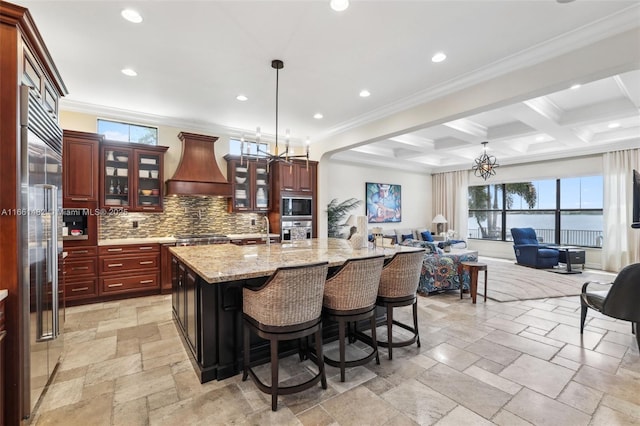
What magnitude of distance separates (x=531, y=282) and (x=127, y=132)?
799 centimetres

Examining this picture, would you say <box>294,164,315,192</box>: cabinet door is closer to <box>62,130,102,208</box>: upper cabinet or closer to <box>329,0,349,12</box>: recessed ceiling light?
<box>62,130,102,208</box>: upper cabinet

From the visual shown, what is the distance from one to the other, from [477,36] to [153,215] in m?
5.42

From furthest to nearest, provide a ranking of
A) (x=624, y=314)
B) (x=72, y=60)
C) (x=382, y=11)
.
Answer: (x=72, y=60), (x=624, y=314), (x=382, y=11)

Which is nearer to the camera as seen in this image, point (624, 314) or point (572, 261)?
point (624, 314)

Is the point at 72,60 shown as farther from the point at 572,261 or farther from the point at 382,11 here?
the point at 572,261

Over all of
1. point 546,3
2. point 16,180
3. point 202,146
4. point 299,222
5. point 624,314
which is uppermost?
point 546,3

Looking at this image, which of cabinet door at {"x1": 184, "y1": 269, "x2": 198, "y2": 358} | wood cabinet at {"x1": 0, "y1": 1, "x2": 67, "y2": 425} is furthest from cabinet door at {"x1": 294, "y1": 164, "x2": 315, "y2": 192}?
wood cabinet at {"x1": 0, "y1": 1, "x2": 67, "y2": 425}

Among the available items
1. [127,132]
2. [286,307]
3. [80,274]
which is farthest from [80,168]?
[286,307]

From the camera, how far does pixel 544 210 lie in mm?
8266

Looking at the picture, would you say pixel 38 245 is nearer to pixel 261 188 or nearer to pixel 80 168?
pixel 80 168

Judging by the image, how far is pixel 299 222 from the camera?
6316 millimetres

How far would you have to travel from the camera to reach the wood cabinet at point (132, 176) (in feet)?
15.4

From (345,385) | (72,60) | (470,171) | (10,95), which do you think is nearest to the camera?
(10,95)

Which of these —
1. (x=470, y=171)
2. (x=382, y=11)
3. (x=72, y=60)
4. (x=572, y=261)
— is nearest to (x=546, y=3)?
(x=382, y=11)
